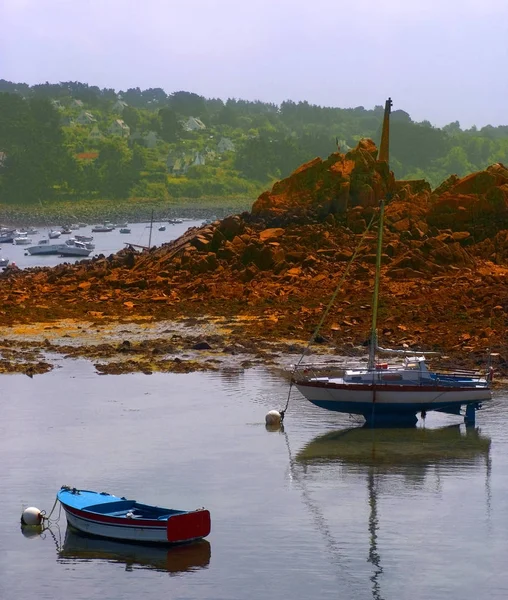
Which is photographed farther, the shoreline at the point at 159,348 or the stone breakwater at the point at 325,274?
the stone breakwater at the point at 325,274

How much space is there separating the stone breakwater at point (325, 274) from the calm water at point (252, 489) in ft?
33.0

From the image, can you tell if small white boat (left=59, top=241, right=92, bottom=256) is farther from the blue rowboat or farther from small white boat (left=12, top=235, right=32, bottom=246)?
the blue rowboat

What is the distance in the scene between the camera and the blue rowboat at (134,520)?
3144 centimetres

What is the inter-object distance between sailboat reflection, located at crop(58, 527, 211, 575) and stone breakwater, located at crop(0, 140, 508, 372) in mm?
24767

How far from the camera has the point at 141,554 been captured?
31547 mm

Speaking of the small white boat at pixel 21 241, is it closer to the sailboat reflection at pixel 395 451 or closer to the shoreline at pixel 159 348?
the shoreline at pixel 159 348

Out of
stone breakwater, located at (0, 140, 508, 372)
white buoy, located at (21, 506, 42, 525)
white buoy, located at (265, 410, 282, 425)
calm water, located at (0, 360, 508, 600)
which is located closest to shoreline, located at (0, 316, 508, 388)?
stone breakwater, located at (0, 140, 508, 372)

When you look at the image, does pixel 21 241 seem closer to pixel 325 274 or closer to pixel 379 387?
pixel 325 274

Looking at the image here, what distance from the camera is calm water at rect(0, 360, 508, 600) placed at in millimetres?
30078

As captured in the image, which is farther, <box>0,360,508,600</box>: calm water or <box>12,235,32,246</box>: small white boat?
<box>12,235,32,246</box>: small white boat

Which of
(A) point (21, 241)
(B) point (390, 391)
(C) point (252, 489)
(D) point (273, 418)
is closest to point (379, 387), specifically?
(B) point (390, 391)

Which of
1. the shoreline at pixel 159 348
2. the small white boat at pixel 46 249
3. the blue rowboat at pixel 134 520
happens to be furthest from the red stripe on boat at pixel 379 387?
the small white boat at pixel 46 249

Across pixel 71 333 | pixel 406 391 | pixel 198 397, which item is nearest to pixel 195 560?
pixel 406 391

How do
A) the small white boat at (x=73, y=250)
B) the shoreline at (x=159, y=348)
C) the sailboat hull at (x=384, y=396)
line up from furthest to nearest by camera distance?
the small white boat at (x=73, y=250), the shoreline at (x=159, y=348), the sailboat hull at (x=384, y=396)
